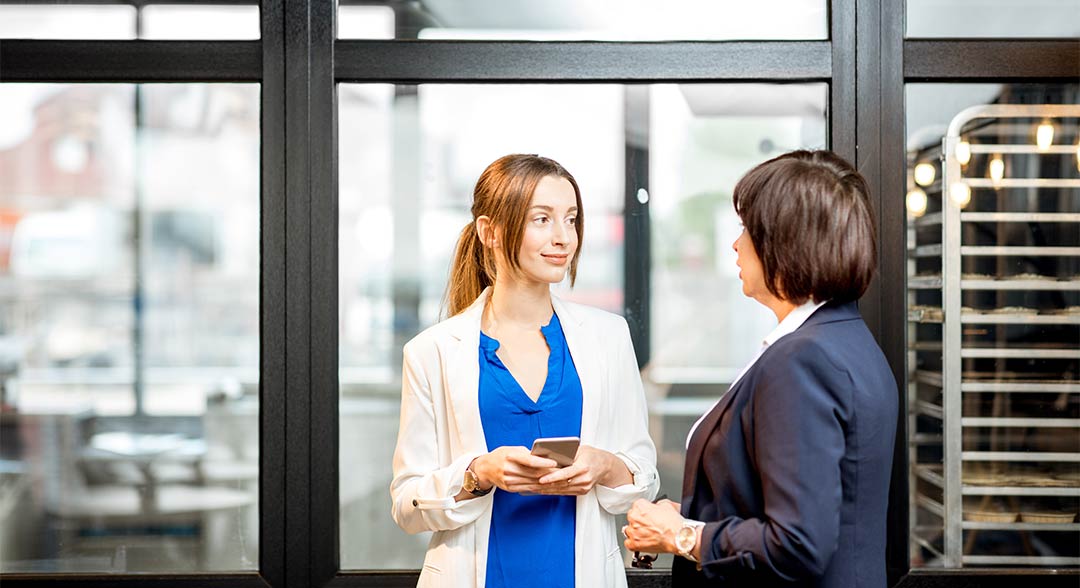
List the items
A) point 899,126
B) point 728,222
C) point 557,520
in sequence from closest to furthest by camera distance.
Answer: point 557,520
point 899,126
point 728,222

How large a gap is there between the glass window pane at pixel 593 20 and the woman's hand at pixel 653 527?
1.56 meters

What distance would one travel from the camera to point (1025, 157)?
2967 millimetres

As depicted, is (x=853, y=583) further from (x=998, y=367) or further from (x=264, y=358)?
(x=264, y=358)

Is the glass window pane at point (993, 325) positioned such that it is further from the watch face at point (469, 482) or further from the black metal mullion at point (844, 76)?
the watch face at point (469, 482)

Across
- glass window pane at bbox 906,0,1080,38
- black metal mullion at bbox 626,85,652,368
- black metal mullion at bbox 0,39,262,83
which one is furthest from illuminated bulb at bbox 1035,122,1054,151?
black metal mullion at bbox 0,39,262,83

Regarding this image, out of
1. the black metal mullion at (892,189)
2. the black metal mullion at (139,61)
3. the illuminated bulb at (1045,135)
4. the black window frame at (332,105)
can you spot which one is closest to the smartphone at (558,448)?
the black window frame at (332,105)

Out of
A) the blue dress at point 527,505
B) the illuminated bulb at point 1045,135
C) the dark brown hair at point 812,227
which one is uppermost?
the illuminated bulb at point 1045,135

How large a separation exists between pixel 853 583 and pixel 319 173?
179 centimetres

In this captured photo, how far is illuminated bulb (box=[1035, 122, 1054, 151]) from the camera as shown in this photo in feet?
9.64

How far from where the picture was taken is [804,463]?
150 centimetres

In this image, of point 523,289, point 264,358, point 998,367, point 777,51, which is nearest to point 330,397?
point 264,358

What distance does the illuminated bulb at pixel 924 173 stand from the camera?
292 centimetres

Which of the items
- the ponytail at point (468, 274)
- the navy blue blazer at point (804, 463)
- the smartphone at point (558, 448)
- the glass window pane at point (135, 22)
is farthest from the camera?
the glass window pane at point (135, 22)

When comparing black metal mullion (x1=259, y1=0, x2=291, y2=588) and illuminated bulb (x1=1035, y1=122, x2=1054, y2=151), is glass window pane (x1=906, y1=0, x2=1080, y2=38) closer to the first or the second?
illuminated bulb (x1=1035, y1=122, x2=1054, y2=151)
